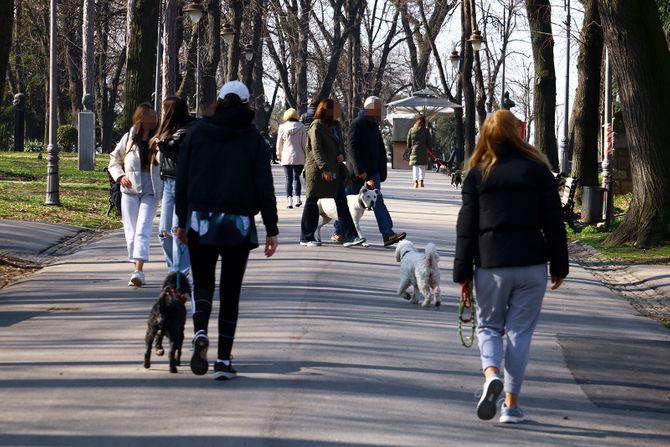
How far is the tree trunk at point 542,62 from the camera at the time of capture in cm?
2662

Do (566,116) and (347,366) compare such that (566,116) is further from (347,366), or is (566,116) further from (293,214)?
(347,366)

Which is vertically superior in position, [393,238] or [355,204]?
[355,204]

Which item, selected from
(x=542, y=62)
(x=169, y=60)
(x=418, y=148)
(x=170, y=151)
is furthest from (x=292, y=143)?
(x=170, y=151)

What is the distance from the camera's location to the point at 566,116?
41.0 meters

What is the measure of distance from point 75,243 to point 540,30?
41.6 ft

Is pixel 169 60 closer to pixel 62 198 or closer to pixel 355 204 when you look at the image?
pixel 62 198

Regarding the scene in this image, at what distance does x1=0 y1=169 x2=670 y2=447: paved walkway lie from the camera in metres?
6.89

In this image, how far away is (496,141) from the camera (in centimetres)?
729

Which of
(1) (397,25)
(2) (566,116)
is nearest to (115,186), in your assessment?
(2) (566,116)

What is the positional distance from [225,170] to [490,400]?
2262 millimetres

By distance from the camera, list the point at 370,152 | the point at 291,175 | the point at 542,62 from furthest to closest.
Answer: the point at 542,62 < the point at 291,175 < the point at 370,152

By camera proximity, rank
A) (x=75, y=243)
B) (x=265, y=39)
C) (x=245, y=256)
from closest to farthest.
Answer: (x=245, y=256) → (x=75, y=243) → (x=265, y=39)

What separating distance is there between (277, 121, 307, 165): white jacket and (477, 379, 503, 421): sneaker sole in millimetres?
15583

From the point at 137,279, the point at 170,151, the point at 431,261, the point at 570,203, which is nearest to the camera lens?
the point at 170,151
